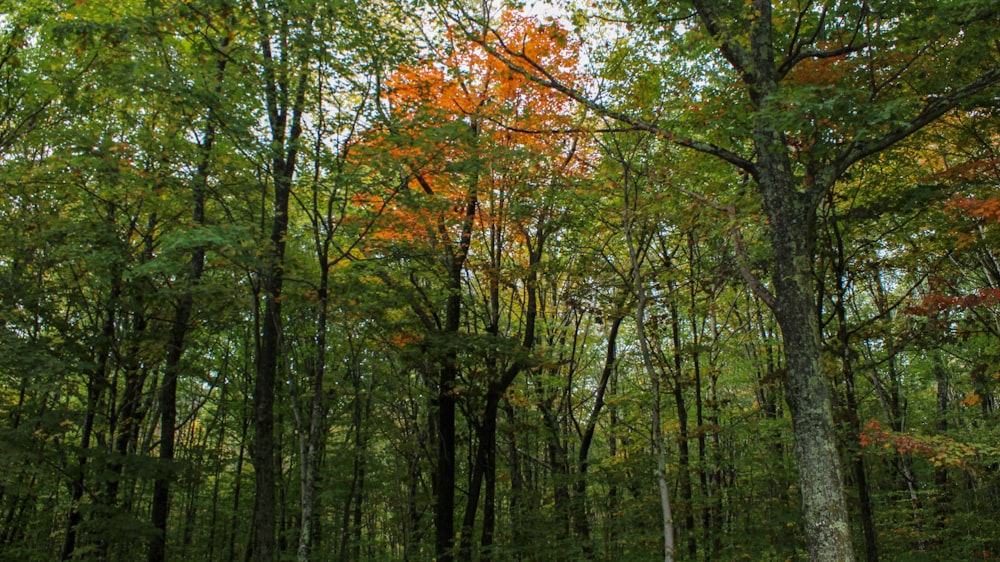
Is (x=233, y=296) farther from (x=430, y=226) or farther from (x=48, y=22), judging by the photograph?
(x=48, y=22)

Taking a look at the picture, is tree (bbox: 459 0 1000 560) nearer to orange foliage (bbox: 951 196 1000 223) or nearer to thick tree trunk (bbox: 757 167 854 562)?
thick tree trunk (bbox: 757 167 854 562)

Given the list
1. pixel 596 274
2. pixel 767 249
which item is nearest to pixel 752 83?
pixel 767 249

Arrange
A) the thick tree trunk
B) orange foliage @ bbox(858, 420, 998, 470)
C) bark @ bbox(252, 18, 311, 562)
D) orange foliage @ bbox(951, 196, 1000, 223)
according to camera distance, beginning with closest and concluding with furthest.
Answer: the thick tree trunk, orange foliage @ bbox(951, 196, 1000, 223), orange foliage @ bbox(858, 420, 998, 470), bark @ bbox(252, 18, 311, 562)

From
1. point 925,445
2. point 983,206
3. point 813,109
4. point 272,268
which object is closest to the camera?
point 813,109

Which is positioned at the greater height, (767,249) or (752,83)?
(752,83)

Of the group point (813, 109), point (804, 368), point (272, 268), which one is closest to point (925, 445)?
point (804, 368)

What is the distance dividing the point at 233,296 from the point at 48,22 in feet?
14.2

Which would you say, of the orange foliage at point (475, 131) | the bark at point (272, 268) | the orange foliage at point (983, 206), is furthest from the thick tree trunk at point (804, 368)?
the bark at point (272, 268)

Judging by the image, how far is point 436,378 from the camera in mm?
10492

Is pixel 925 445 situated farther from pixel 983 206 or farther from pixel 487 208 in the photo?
pixel 487 208

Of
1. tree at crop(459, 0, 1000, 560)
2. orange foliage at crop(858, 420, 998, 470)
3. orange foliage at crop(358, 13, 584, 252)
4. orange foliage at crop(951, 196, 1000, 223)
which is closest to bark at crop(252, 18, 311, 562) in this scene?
orange foliage at crop(358, 13, 584, 252)

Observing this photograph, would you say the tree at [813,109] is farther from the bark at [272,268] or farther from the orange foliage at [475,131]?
the bark at [272,268]

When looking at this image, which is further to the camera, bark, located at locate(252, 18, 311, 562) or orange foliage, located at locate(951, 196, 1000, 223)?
bark, located at locate(252, 18, 311, 562)

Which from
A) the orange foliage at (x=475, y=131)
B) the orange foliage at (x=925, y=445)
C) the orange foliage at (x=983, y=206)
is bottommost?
the orange foliage at (x=925, y=445)
